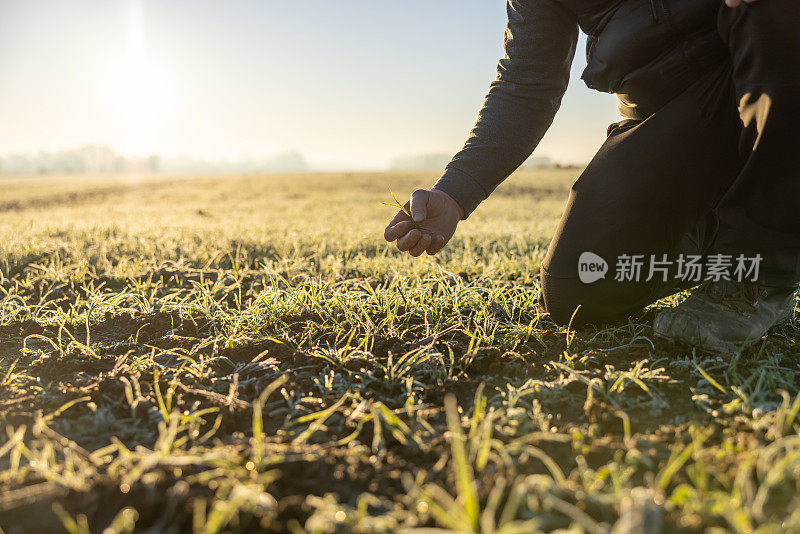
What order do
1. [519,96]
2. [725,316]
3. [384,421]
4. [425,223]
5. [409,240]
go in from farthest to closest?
1. [519,96]
2. [425,223]
3. [409,240]
4. [725,316]
5. [384,421]

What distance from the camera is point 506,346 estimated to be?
1.88m

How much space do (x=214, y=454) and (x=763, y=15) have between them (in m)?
2.07

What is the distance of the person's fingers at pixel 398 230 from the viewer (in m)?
1.97

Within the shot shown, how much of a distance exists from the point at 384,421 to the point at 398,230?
0.81 meters

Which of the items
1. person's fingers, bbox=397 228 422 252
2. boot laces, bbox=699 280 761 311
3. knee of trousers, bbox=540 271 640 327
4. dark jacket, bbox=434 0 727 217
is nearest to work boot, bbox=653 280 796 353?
boot laces, bbox=699 280 761 311

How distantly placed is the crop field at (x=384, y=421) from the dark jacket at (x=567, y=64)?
60 cm

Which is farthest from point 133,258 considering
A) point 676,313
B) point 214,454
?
point 676,313

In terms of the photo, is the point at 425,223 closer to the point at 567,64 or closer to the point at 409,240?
the point at 409,240

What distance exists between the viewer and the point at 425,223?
6.82 ft

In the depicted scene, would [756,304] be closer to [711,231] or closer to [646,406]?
[711,231]

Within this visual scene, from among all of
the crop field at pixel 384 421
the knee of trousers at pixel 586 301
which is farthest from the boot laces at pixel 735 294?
the knee of trousers at pixel 586 301

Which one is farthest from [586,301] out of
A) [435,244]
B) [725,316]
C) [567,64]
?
[567,64]

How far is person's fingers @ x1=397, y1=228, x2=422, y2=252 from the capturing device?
196 cm

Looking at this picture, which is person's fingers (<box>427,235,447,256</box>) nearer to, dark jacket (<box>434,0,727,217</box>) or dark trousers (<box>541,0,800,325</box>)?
dark jacket (<box>434,0,727,217</box>)
